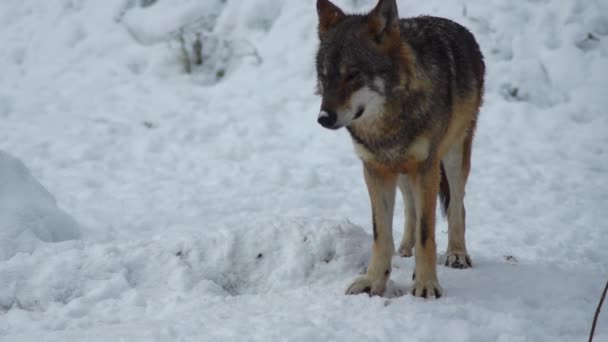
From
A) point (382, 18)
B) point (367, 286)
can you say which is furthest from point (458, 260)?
point (382, 18)

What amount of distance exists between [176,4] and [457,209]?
7.03 m

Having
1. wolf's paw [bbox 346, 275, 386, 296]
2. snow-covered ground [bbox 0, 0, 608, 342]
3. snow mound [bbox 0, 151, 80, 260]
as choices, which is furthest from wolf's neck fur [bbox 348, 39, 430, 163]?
snow mound [bbox 0, 151, 80, 260]

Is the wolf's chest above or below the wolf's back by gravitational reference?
below

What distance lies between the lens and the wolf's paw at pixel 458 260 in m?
4.66

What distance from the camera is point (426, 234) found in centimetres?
398

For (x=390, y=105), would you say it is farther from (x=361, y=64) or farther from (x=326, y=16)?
(x=326, y=16)

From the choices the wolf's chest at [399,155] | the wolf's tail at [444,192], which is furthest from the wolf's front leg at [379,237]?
the wolf's tail at [444,192]

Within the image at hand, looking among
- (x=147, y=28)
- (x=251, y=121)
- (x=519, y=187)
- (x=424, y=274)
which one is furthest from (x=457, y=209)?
(x=147, y=28)

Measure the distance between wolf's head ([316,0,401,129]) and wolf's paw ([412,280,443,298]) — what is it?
106 cm

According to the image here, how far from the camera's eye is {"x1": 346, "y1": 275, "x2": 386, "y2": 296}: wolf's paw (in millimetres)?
3963

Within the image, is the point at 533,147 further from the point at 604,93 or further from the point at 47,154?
the point at 47,154

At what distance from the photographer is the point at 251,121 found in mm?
8414

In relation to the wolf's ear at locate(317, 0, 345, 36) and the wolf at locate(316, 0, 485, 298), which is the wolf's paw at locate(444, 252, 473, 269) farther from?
the wolf's ear at locate(317, 0, 345, 36)

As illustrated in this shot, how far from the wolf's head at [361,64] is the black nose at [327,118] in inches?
1.2
